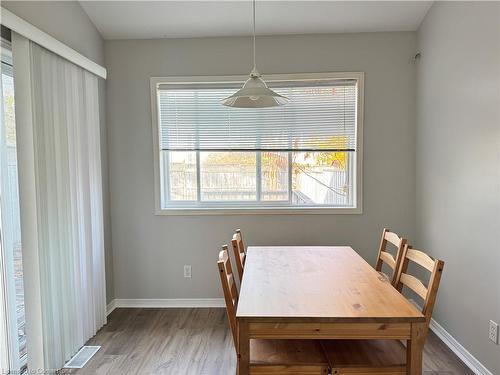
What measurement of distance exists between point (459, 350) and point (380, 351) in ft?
3.96

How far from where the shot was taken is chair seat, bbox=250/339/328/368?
146 cm

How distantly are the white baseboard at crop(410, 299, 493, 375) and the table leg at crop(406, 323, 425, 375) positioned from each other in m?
1.11

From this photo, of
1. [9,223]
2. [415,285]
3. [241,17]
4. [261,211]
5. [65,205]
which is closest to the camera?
[415,285]

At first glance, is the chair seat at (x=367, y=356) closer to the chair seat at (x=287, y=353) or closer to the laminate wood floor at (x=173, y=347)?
the chair seat at (x=287, y=353)

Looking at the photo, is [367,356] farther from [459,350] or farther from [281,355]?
[459,350]

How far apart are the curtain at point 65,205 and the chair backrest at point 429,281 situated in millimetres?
2161

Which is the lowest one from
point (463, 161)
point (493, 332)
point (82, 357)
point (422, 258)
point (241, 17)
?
point (82, 357)

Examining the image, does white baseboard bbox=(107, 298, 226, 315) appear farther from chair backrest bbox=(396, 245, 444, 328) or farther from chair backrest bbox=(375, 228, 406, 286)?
chair backrest bbox=(396, 245, 444, 328)

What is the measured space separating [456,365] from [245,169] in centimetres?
223

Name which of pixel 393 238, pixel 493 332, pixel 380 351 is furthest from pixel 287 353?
pixel 493 332

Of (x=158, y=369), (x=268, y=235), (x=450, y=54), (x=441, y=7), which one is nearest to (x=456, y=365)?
(x=268, y=235)

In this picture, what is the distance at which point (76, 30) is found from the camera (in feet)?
8.28

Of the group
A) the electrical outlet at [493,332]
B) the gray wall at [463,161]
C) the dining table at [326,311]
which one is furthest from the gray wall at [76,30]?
the electrical outlet at [493,332]

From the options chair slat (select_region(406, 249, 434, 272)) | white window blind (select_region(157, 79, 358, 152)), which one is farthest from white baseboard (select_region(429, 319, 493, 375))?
white window blind (select_region(157, 79, 358, 152))
